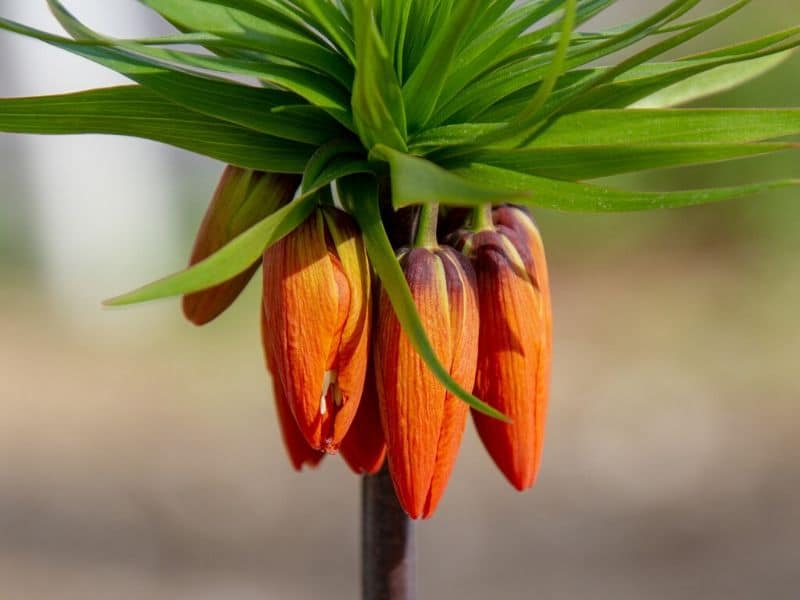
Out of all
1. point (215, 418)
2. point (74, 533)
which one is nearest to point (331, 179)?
point (74, 533)

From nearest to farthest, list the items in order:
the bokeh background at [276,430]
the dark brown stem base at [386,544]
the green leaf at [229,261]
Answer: the green leaf at [229,261], the dark brown stem base at [386,544], the bokeh background at [276,430]

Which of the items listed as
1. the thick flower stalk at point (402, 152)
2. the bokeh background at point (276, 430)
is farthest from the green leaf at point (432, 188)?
the bokeh background at point (276, 430)

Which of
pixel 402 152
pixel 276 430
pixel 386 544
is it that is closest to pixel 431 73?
pixel 402 152

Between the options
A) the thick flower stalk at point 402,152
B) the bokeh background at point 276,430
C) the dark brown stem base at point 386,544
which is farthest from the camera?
the bokeh background at point 276,430

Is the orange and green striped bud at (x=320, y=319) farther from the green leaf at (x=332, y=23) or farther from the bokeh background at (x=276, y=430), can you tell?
the bokeh background at (x=276, y=430)

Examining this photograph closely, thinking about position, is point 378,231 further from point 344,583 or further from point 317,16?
point 344,583

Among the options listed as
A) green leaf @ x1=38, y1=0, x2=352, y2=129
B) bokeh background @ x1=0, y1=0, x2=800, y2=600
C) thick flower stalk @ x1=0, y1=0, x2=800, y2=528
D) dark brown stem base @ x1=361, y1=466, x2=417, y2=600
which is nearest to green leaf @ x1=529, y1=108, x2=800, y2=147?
thick flower stalk @ x1=0, y1=0, x2=800, y2=528

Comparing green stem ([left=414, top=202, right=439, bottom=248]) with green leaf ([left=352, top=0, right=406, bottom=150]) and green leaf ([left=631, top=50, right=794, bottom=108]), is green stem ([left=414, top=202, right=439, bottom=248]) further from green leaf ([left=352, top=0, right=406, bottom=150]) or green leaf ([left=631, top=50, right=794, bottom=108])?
green leaf ([left=631, top=50, right=794, bottom=108])
